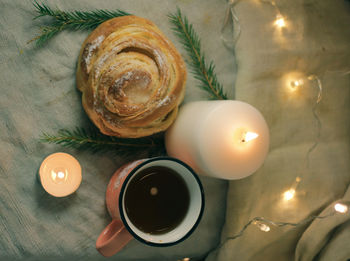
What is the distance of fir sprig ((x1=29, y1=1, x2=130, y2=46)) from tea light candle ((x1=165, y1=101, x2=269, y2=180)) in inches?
11.1

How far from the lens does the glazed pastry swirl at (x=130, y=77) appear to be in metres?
0.61

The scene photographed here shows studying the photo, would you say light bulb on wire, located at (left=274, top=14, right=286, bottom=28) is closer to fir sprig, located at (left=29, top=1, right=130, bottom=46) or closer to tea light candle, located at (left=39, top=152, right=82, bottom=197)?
fir sprig, located at (left=29, top=1, right=130, bottom=46)

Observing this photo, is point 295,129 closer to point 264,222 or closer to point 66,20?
point 264,222

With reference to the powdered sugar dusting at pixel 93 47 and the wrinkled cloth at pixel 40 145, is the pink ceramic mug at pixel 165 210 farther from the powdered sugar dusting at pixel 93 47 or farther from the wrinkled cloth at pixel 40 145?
the powdered sugar dusting at pixel 93 47

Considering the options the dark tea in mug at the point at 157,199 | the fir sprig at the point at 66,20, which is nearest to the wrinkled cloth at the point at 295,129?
the dark tea in mug at the point at 157,199

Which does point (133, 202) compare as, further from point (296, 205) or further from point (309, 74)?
point (309, 74)

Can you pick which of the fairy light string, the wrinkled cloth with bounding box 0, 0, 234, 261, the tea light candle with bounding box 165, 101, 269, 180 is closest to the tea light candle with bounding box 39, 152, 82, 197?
the wrinkled cloth with bounding box 0, 0, 234, 261

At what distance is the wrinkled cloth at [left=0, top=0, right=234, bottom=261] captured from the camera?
0.70 metres

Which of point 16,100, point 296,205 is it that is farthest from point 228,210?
point 16,100

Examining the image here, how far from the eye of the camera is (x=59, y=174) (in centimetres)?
70

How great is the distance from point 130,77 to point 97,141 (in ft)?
0.55

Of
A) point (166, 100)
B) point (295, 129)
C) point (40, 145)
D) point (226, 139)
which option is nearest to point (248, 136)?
point (226, 139)

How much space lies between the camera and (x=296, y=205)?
2.66 ft

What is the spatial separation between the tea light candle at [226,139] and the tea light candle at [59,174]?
238mm
